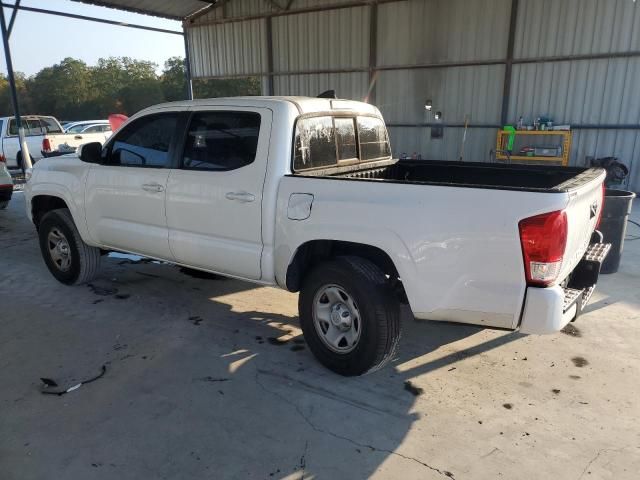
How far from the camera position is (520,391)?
3.30 metres

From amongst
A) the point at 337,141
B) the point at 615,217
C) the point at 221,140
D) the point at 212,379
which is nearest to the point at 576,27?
the point at 615,217

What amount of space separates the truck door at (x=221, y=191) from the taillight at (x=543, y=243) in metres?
1.84

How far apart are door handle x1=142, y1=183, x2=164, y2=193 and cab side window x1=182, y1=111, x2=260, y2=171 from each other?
0.31m

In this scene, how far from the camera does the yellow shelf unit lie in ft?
38.5

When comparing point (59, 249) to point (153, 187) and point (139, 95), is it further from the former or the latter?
point (139, 95)

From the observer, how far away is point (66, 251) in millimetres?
5324

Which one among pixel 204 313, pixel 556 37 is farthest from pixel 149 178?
pixel 556 37

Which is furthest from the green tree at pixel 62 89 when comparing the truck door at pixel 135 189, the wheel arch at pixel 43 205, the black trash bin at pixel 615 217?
the black trash bin at pixel 615 217

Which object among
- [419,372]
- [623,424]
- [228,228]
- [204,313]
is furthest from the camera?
[204,313]

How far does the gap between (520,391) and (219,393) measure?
6.72ft

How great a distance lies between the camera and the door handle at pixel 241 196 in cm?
358

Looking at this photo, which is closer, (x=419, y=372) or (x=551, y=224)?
(x=551, y=224)

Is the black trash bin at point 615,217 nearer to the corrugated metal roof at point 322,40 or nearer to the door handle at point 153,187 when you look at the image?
the door handle at point 153,187

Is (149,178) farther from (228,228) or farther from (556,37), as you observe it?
(556,37)
